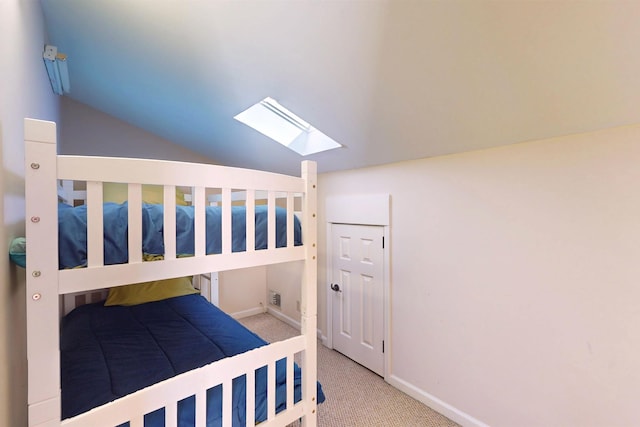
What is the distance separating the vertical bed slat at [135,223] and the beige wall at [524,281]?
73.4 inches

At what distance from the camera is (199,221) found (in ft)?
3.27

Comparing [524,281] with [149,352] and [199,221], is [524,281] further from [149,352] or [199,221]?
[149,352]

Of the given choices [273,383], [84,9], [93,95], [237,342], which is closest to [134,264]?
[273,383]

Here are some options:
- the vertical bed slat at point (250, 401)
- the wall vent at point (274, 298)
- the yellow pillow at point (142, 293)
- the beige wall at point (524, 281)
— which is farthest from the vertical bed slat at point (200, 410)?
the wall vent at point (274, 298)

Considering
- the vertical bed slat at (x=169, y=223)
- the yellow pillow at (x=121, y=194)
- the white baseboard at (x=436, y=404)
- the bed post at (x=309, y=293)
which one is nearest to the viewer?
the vertical bed slat at (x=169, y=223)

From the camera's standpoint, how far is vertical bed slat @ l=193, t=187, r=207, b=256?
993mm

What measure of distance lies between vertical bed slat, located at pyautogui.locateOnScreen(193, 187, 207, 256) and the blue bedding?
0.04 m

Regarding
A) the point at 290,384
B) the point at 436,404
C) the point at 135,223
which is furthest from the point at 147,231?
the point at 436,404

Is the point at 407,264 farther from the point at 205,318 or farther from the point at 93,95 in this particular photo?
the point at 93,95

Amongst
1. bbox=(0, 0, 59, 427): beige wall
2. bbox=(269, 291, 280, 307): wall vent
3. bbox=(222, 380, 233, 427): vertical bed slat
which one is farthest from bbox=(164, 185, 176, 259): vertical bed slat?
bbox=(269, 291, 280, 307): wall vent

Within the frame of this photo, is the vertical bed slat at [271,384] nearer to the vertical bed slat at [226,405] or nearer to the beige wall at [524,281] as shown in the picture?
the vertical bed slat at [226,405]

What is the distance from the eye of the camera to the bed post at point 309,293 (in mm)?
1317

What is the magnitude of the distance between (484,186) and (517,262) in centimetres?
51

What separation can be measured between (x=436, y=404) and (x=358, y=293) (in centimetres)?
101
